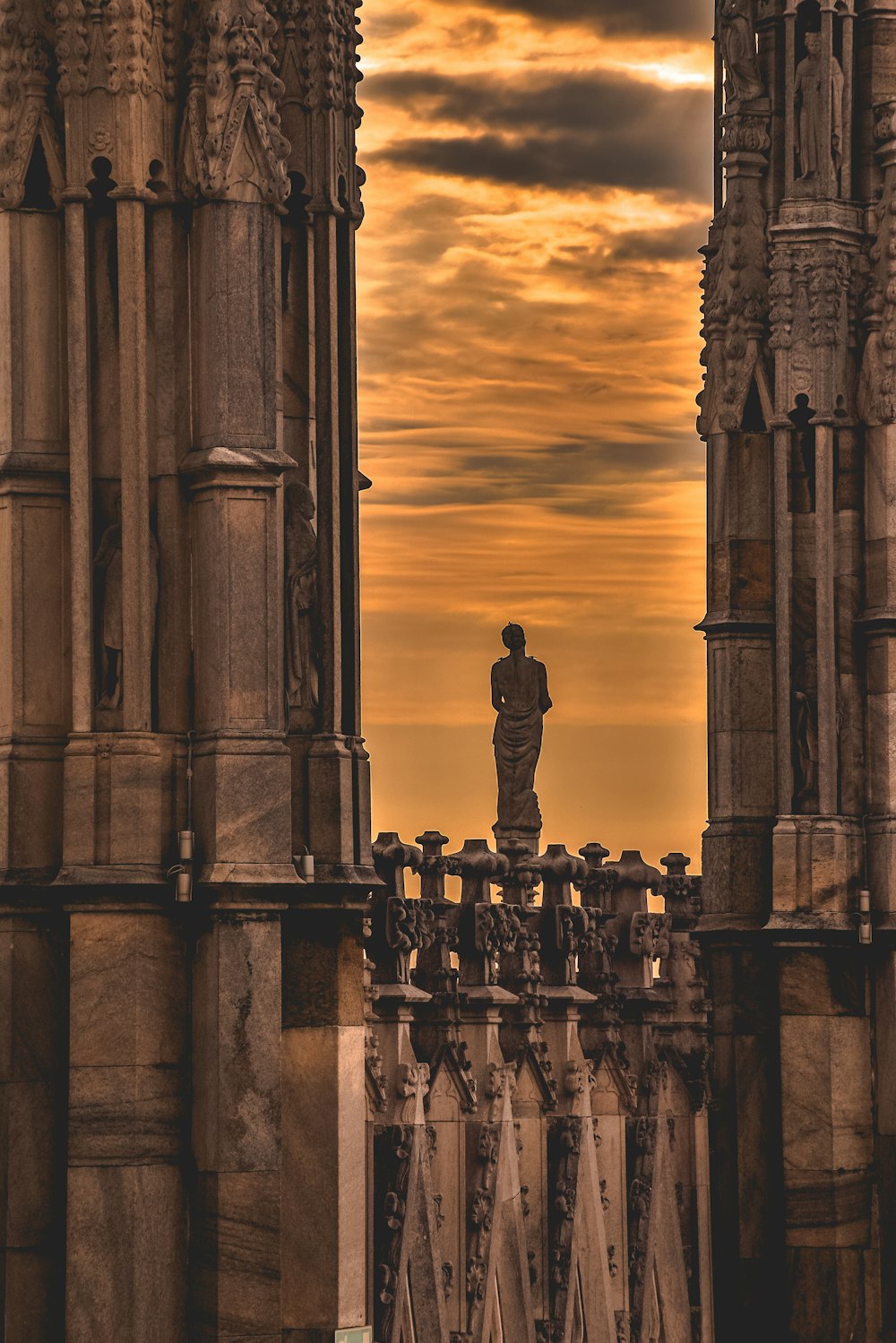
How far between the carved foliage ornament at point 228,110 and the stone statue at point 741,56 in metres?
7.32

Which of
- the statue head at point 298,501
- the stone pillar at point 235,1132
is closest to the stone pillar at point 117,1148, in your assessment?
the stone pillar at point 235,1132

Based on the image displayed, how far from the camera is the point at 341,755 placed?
16.9 m

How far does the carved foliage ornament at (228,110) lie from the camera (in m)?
16.4

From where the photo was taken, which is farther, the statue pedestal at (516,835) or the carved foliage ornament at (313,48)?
the statue pedestal at (516,835)

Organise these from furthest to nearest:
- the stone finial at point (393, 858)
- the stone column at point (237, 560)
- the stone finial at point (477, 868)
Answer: the stone finial at point (477, 868)
the stone finial at point (393, 858)
the stone column at point (237, 560)

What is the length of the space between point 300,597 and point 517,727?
917 cm

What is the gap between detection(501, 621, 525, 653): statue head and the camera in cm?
2595

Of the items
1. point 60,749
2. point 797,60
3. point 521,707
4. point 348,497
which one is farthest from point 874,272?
point 60,749

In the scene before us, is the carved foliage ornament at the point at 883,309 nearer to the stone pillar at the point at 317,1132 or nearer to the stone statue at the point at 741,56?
the stone statue at the point at 741,56

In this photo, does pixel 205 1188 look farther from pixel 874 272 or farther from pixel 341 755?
pixel 874 272

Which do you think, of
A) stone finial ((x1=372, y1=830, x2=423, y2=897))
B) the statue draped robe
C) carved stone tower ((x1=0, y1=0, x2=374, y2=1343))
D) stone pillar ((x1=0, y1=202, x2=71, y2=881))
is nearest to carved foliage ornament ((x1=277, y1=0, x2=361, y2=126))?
carved stone tower ((x1=0, y1=0, x2=374, y2=1343))

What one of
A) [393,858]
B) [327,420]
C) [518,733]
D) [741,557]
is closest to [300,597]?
[327,420]

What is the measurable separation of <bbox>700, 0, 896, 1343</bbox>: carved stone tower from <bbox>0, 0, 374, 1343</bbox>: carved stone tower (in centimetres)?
670

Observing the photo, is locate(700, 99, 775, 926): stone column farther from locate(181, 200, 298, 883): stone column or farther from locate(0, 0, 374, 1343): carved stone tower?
locate(181, 200, 298, 883): stone column
